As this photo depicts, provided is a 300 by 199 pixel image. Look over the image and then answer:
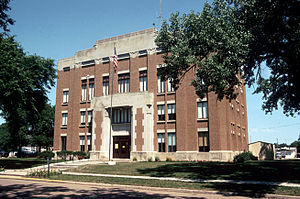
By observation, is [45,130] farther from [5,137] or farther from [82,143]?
[82,143]

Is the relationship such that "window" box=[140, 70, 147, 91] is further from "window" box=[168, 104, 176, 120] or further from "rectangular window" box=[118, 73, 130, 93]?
"window" box=[168, 104, 176, 120]

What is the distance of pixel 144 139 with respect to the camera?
3369 cm

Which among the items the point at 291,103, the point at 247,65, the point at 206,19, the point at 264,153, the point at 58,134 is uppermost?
the point at 206,19

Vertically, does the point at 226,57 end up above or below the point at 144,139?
above

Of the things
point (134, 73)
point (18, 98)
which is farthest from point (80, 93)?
point (18, 98)

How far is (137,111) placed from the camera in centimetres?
3472

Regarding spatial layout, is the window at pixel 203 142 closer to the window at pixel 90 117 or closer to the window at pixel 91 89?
the window at pixel 90 117

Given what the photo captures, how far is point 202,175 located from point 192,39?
984cm

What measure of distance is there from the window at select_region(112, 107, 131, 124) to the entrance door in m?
2.24

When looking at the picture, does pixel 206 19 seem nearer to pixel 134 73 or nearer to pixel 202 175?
pixel 202 175

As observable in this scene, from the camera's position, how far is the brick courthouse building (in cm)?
3244

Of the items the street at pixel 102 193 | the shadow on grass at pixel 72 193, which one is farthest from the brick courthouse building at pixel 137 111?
the shadow on grass at pixel 72 193

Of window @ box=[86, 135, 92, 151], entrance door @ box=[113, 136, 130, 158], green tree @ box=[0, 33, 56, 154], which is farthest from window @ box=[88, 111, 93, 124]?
green tree @ box=[0, 33, 56, 154]

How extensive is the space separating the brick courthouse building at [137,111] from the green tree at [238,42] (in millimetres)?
12378
